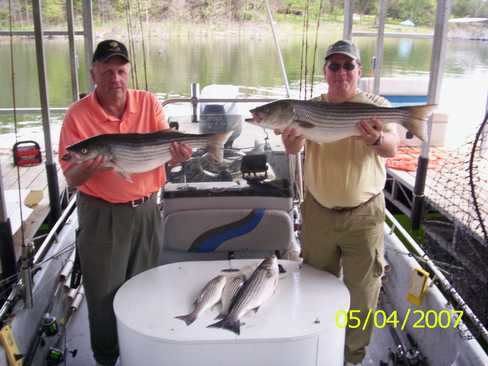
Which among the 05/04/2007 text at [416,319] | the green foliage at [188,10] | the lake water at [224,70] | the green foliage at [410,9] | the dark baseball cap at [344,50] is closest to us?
the dark baseball cap at [344,50]

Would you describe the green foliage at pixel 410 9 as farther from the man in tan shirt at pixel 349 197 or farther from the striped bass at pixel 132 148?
the striped bass at pixel 132 148

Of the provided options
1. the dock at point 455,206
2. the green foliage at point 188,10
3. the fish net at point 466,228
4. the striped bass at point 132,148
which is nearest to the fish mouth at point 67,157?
the striped bass at point 132,148

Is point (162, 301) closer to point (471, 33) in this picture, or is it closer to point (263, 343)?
point (263, 343)

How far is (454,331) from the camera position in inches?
110

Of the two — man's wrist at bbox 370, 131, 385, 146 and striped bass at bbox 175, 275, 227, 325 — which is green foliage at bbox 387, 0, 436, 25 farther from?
striped bass at bbox 175, 275, 227, 325

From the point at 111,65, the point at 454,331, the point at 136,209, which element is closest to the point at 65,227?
the point at 136,209

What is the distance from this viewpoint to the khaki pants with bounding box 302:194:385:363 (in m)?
2.75

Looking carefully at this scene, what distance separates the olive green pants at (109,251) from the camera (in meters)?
2.71

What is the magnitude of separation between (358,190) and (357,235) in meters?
0.26

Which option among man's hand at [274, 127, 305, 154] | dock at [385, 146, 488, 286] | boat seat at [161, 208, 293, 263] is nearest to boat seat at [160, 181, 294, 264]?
boat seat at [161, 208, 293, 263]

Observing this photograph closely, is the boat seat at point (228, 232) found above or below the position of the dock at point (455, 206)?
above

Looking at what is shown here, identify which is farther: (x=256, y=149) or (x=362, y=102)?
(x=256, y=149)

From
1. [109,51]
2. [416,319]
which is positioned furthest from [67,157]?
[416,319]

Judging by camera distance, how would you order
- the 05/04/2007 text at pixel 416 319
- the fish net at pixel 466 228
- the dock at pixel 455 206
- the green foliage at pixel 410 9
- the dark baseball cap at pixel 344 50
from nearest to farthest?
the dark baseball cap at pixel 344 50 < the 05/04/2007 text at pixel 416 319 < the fish net at pixel 466 228 < the dock at pixel 455 206 < the green foliage at pixel 410 9
